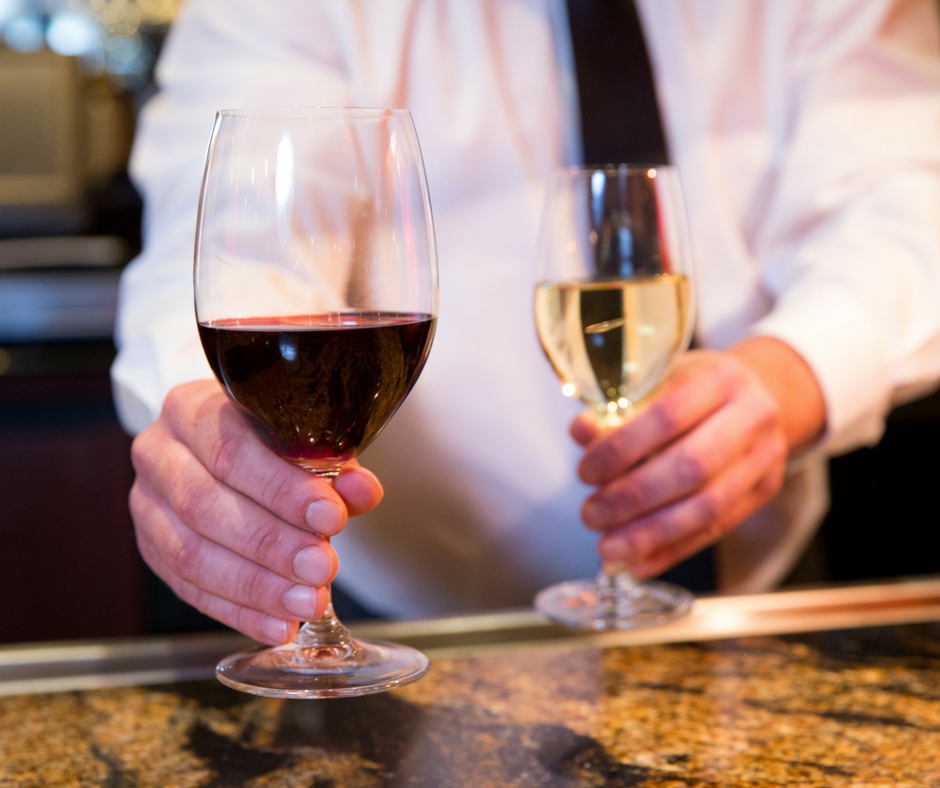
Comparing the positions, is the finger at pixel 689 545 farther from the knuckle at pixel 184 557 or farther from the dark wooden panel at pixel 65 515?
the dark wooden panel at pixel 65 515

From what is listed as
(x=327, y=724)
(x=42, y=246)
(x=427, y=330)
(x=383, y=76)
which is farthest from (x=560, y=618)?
(x=42, y=246)

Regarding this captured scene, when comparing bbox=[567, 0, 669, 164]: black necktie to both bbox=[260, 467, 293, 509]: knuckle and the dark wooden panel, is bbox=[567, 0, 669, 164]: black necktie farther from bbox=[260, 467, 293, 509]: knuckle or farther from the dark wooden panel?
the dark wooden panel

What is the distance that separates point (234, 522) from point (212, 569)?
0.04 meters

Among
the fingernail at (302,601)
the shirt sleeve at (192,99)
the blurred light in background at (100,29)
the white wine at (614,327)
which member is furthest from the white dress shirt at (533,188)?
the blurred light in background at (100,29)

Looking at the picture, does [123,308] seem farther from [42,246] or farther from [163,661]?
[42,246]

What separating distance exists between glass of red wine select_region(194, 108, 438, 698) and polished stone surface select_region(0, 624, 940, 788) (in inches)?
3.2

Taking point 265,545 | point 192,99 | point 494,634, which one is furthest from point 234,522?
point 192,99

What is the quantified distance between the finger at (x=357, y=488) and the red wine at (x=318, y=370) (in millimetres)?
17

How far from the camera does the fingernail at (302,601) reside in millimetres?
579

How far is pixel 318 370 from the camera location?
0.56 m

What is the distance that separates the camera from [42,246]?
2.95m

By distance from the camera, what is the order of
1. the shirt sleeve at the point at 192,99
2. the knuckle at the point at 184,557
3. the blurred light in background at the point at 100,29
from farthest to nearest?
1. the blurred light in background at the point at 100,29
2. the shirt sleeve at the point at 192,99
3. the knuckle at the point at 184,557

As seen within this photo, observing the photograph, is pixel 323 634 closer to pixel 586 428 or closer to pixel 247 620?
pixel 247 620

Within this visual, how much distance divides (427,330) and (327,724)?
0.27 metres
